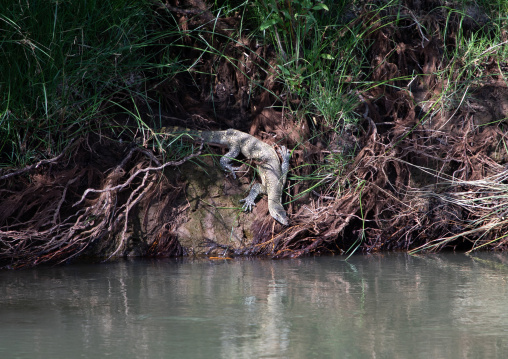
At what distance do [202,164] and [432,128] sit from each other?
94.2 inches

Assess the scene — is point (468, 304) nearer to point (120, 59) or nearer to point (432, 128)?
point (432, 128)

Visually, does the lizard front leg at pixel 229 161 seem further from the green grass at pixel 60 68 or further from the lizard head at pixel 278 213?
the green grass at pixel 60 68

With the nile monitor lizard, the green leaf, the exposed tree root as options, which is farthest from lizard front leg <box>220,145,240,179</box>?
the green leaf

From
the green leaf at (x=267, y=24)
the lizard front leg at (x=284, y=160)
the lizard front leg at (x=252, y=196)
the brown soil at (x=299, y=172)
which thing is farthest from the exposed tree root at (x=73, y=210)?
the green leaf at (x=267, y=24)

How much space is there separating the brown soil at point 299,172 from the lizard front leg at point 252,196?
0.11 meters

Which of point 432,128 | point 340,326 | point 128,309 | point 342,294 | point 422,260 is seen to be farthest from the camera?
point 432,128

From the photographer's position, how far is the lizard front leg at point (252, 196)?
Answer: 5.32 metres

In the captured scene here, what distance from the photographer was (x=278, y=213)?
5.15 metres

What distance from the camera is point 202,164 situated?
5488 mm

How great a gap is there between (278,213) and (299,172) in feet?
1.83

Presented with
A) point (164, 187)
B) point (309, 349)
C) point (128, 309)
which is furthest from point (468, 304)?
point (164, 187)

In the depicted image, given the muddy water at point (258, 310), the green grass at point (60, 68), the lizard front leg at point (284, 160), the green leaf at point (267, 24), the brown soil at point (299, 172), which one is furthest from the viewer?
the lizard front leg at point (284, 160)

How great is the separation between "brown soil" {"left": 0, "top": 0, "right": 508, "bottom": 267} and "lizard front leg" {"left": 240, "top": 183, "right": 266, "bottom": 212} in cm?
11

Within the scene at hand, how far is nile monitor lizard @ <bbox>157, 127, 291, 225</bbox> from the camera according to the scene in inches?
209
